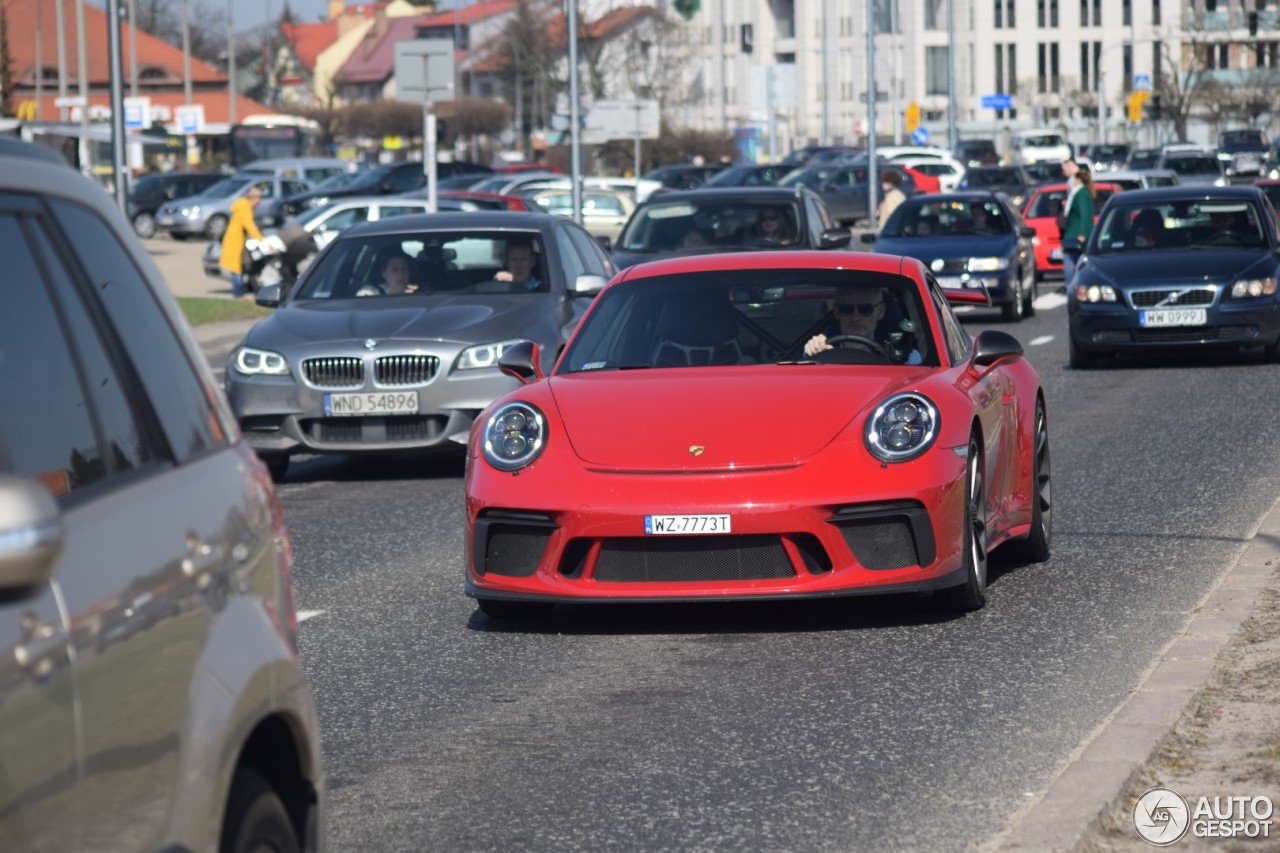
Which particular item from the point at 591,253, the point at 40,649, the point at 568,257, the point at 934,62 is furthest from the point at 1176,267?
the point at 934,62

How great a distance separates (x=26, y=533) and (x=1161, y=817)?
11.6 feet

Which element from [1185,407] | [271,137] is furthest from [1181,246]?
[271,137]

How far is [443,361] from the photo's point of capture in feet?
42.6

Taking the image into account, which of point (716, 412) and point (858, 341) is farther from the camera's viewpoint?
point (858, 341)

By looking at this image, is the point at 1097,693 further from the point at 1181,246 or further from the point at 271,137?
the point at 271,137

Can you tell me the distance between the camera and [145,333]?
3500 mm

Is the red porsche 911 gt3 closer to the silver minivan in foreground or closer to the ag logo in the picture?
the ag logo

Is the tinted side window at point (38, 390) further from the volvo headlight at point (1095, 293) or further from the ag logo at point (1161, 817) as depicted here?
the volvo headlight at point (1095, 293)

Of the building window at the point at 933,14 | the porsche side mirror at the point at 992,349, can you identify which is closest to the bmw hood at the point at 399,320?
the porsche side mirror at the point at 992,349

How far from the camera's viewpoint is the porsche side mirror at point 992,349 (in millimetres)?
8719

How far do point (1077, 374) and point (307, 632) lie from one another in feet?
39.8

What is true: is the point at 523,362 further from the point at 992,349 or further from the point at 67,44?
the point at 67,44

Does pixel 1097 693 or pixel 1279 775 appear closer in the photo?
pixel 1279 775

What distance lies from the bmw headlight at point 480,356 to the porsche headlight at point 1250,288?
8.32 metres
